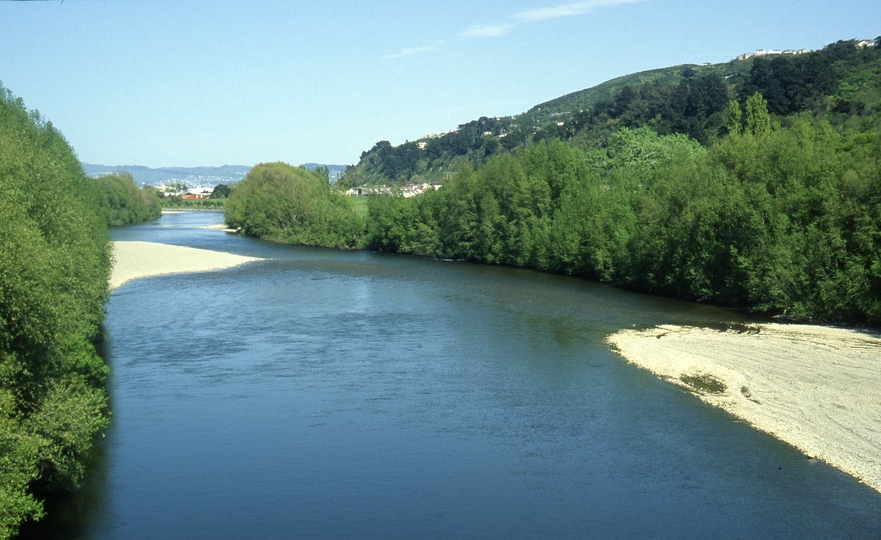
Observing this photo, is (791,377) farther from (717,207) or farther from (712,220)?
(717,207)

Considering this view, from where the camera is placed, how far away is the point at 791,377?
22328 mm

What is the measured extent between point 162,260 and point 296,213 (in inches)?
1141

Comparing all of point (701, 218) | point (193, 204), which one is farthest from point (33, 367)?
point (193, 204)

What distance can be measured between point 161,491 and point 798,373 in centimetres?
1748

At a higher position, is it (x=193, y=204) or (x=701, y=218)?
(x=193, y=204)

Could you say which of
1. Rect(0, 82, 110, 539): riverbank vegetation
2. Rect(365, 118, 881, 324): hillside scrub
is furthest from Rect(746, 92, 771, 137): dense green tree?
Rect(0, 82, 110, 539): riverbank vegetation

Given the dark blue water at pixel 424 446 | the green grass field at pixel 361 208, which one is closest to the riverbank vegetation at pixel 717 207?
the dark blue water at pixel 424 446

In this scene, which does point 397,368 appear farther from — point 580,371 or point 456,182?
point 456,182

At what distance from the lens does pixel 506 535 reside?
13.5 meters

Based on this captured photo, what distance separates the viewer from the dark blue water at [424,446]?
1405 cm

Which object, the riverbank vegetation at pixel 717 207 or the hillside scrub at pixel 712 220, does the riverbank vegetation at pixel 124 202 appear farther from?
the hillside scrub at pixel 712 220

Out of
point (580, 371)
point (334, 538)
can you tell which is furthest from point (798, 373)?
point (334, 538)

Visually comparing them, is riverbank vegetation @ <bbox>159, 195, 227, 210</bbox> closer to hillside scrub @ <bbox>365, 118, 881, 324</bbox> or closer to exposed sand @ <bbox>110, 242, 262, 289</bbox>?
exposed sand @ <bbox>110, 242, 262, 289</bbox>

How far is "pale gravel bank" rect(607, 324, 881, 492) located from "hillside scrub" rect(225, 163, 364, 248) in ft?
170
